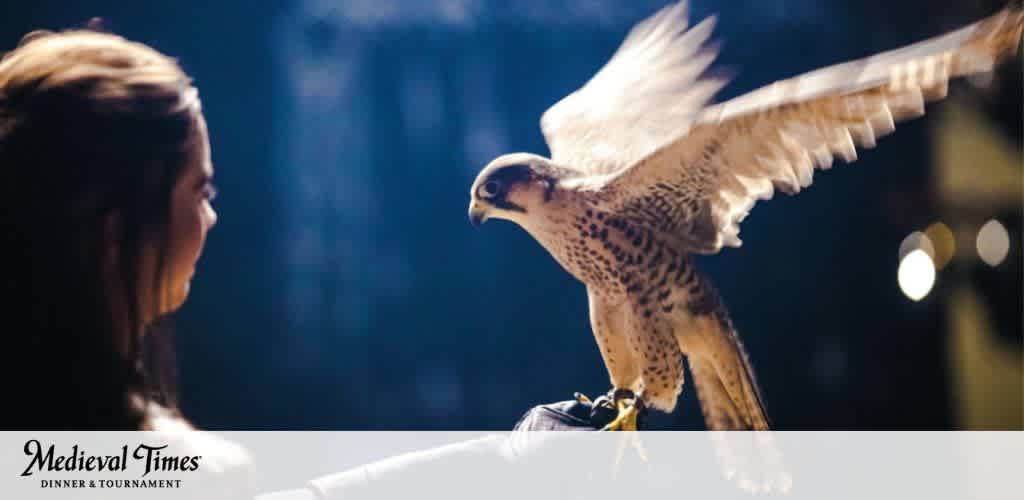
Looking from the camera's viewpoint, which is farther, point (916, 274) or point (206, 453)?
point (916, 274)

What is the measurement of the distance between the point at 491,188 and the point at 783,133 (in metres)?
0.41

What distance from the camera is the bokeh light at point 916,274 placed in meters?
1.34

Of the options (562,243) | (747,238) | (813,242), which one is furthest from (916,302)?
(562,243)

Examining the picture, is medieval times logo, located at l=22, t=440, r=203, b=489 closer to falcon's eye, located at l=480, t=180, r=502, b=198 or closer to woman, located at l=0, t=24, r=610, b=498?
woman, located at l=0, t=24, r=610, b=498

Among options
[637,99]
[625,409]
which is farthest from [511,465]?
[637,99]

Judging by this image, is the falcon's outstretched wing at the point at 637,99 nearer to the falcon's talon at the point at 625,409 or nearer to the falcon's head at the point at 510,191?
the falcon's head at the point at 510,191

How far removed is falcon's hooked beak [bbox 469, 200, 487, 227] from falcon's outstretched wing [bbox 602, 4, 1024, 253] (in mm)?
179

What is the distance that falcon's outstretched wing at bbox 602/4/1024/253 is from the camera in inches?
46.9

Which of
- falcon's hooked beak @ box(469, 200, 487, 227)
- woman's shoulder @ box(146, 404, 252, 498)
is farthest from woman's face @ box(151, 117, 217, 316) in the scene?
falcon's hooked beak @ box(469, 200, 487, 227)

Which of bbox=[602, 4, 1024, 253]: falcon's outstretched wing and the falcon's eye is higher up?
bbox=[602, 4, 1024, 253]: falcon's outstretched wing

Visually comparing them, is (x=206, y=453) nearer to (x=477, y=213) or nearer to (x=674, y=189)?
(x=477, y=213)

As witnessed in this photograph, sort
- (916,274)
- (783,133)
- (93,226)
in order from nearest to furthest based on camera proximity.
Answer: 1. (93,226)
2. (783,133)
3. (916,274)

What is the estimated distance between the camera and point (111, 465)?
44.8 inches

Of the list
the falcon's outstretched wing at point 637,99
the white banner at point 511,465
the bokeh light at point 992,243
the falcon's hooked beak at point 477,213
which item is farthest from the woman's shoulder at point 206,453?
the bokeh light at point 992,243
